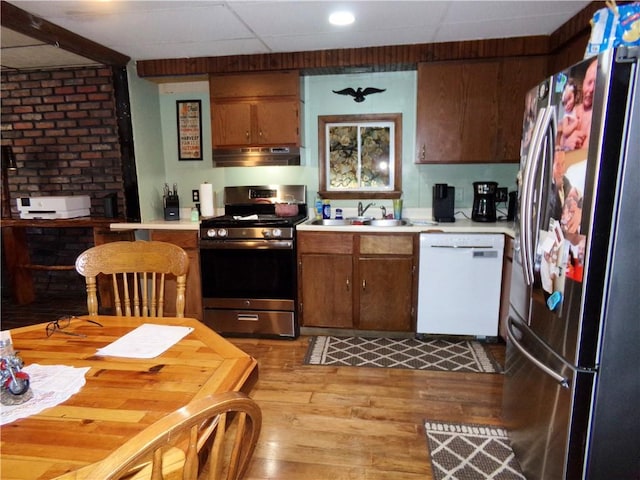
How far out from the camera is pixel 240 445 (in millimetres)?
700

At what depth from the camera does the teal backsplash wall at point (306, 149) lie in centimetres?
338

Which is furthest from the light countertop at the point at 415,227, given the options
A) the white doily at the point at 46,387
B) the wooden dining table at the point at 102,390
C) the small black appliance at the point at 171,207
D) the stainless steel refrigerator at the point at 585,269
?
the white doily at the point at 46,387

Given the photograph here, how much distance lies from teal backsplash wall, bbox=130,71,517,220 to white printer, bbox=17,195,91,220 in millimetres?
709

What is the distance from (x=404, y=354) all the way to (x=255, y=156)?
6.60 feet

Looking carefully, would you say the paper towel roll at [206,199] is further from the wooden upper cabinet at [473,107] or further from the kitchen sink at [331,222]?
the wooden upper cabinet at [473,107]

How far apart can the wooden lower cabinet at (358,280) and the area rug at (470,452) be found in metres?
1.12

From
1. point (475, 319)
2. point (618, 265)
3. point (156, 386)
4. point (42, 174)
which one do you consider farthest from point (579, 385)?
point (42, 174)

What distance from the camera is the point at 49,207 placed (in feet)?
11.7

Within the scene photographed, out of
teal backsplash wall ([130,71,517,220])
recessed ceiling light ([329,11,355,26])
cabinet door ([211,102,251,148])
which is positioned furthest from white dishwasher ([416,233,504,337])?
cabinet door ([211,102,251,148])

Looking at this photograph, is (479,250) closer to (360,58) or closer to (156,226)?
(360,58)

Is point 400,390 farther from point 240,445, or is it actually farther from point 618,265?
point 240,445

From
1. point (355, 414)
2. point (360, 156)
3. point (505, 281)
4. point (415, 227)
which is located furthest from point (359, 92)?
point (355, 414)

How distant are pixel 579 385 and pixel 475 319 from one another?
1.70 metres

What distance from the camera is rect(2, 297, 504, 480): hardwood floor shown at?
1.76 meters
